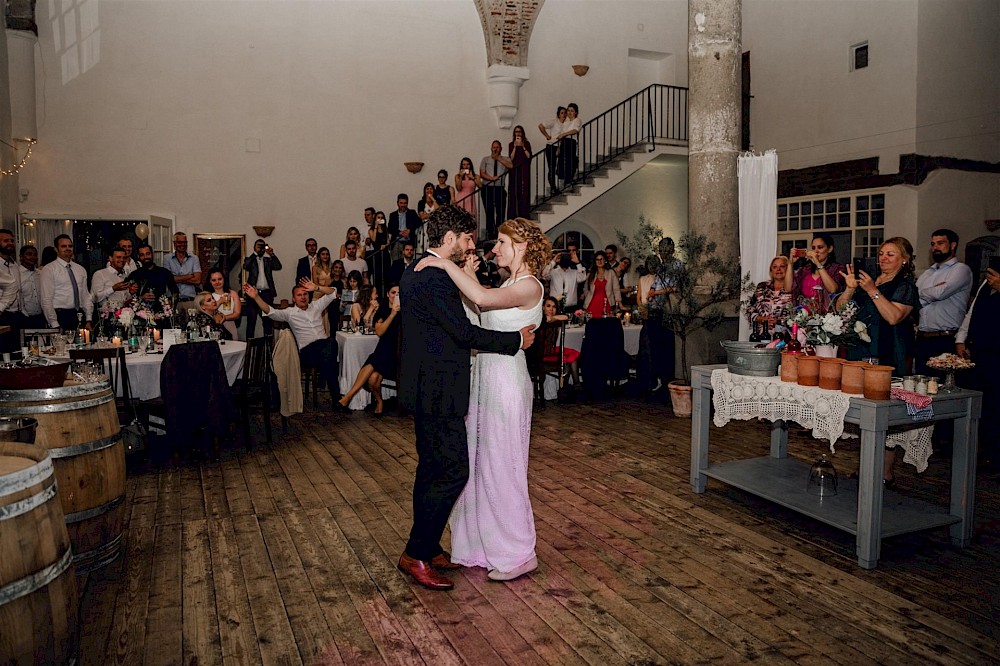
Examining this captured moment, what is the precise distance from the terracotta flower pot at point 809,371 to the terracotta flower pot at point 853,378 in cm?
17

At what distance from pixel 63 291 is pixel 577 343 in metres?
5.13

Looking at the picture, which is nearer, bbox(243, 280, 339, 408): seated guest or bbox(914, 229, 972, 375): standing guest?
bbox(914, 229, 972, 375): standing guest

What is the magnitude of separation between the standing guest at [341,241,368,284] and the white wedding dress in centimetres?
728

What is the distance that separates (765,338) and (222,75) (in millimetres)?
9207

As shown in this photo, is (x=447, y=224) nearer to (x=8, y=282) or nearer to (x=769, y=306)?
(x=769, y=306)

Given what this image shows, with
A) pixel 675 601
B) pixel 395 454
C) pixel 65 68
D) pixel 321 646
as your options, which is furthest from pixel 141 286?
pixel 675 601

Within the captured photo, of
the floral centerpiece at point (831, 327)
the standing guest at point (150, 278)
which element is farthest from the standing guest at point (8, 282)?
the floral centerpiece at point (831, 327)

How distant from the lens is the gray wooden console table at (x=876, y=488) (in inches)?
129

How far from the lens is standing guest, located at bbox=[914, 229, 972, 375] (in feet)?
17.3

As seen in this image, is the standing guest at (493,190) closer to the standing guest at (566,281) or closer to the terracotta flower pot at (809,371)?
the standing guest at (566,281)

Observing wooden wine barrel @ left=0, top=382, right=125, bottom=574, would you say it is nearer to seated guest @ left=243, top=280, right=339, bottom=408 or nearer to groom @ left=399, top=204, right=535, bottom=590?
groom @ left=399, top=204, right=535, bottom=590

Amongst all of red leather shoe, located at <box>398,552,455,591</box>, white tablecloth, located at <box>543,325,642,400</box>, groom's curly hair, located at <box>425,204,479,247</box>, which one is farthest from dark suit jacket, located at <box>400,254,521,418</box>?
white tablecloth, located at <box>543,325,642,400</box>

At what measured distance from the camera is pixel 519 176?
37.2 feet

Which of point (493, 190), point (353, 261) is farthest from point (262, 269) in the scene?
point (493, 190)
